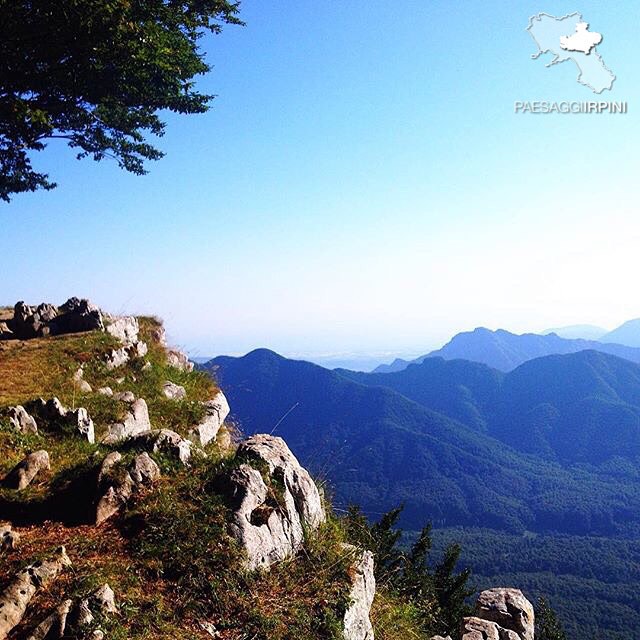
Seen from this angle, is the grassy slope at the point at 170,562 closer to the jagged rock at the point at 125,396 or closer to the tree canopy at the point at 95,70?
the jagged rock at the point at 125,396

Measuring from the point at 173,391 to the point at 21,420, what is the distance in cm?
627

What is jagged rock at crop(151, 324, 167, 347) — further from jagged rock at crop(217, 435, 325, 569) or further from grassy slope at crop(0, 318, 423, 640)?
jagged rock at crop(217, 435, 325, 569)

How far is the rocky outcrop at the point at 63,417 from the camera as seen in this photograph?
11836 millimetres

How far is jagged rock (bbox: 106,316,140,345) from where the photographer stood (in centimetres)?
2006

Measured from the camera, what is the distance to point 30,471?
947 centimetres

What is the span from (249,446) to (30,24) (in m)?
14.7

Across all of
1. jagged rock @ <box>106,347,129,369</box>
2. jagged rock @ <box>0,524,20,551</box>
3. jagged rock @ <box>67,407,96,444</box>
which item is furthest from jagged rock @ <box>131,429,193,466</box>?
jagged rock @ <box>106,347,129,369</box>

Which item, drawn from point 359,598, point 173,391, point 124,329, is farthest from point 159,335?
point 359,598

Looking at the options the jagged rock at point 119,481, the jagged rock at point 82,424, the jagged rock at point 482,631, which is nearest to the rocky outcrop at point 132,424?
the jagged rock at point 82,424

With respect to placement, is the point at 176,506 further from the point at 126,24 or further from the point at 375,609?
the point at 126,24

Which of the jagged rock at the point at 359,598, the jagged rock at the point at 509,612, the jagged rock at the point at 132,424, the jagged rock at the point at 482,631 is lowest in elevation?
the jagged rock at the point at 509,612

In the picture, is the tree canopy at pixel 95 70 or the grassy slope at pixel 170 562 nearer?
the grassy slope at pixel 170 562

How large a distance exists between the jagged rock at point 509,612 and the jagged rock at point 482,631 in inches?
44.3

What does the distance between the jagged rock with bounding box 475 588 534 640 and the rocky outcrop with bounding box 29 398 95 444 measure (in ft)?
46.3
